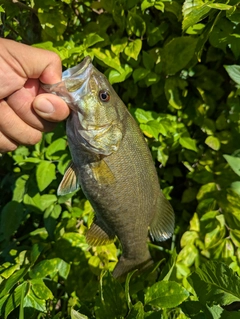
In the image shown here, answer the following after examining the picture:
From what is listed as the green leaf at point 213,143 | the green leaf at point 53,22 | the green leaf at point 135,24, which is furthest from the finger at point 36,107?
the green leaf at point 213,143

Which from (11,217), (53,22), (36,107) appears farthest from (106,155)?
(11,217)

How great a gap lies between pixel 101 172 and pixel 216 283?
0.53m

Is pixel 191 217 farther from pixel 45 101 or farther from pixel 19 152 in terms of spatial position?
pixel 45 101

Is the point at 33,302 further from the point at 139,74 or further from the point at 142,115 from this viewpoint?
the point at 139,74

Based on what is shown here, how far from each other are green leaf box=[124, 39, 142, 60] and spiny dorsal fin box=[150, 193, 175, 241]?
0.61 meters

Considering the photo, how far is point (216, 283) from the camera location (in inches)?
58.3

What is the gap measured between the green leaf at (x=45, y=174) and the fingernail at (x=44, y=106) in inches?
23.2

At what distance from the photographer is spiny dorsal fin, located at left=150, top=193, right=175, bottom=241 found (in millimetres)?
1965

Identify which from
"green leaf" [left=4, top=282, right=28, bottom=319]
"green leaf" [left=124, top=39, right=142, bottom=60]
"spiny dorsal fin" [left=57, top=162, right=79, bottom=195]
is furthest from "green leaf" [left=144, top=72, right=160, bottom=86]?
"green leaf" [left=4, top=282, right=28, bottom=319]

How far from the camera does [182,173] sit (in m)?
2.65

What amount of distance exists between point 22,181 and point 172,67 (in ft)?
3.00

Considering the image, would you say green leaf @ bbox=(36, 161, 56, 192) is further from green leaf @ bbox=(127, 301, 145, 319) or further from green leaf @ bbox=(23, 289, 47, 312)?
green leaf @ bbox=(127, 301, 145, 319)

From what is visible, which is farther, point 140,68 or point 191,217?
point 191,217

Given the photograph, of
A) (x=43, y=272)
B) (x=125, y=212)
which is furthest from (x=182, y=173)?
(x=43, y=272)
